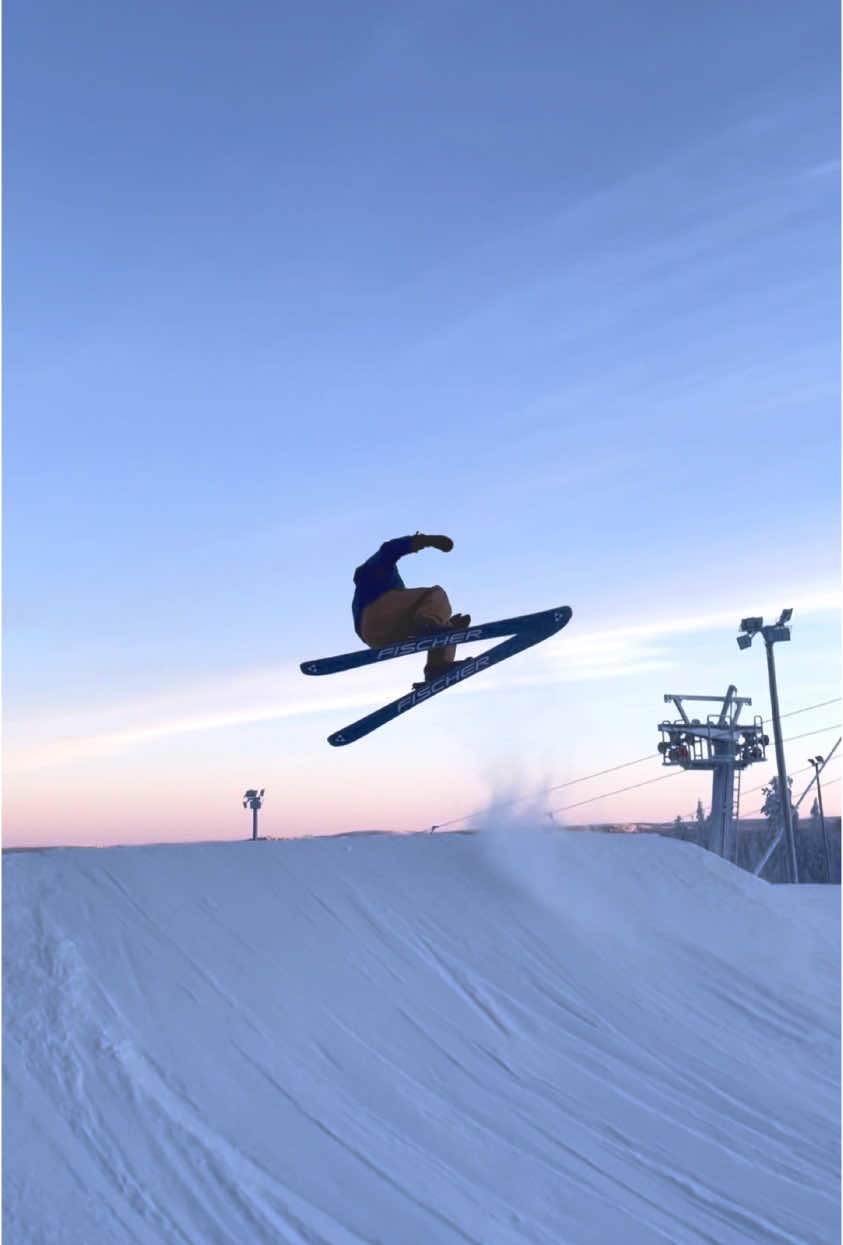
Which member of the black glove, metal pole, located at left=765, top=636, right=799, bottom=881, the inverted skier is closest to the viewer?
the black glove

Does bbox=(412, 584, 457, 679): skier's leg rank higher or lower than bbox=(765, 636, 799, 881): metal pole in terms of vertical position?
higher

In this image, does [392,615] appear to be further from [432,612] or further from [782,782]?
[782,782]

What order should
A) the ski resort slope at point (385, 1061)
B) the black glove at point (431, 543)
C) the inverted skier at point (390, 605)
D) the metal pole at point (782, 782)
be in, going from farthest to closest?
1. the metal pole at point (782, 782)
2. the inverted skier at point (390, 605)
3. the black glove at point (431, 543)
4. the ski resort slope at point (385, 1061)

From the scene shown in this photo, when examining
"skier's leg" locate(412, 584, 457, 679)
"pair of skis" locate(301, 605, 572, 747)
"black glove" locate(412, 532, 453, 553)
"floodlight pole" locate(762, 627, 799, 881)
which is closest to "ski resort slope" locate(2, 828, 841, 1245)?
"pair of skis" locate(301, 605, 572, 747)

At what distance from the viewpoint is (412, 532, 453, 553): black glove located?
9789 mm

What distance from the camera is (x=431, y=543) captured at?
982 cm

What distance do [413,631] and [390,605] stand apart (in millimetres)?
345

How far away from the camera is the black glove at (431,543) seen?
32.1ft

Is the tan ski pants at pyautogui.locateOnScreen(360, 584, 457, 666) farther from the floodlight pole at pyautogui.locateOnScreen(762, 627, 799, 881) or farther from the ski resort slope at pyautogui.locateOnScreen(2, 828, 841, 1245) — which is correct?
the floodlight pole at pyautogui.locateOnScreen(762, 627, 799, 881)

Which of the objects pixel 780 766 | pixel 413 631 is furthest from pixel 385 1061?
pixel 780 766

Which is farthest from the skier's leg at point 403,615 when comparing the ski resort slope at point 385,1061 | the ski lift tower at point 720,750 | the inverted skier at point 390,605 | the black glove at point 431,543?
the ski lift tower at point 720,750

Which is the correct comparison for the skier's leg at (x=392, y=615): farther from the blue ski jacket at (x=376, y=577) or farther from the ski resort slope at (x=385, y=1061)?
the ski resort slope at (x=385, y=1061)

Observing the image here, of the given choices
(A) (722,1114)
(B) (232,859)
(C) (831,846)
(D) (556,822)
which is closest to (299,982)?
(B) (232,859)

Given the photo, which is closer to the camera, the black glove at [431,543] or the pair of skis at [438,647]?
the black glove at [431,543]
